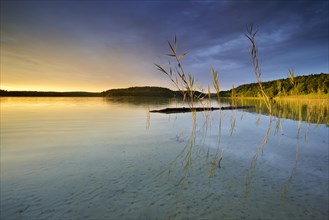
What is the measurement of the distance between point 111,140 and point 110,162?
4043 mm

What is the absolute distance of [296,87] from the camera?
8641 millimetres

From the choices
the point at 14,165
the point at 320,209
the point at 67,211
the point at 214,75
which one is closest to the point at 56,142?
the point at 14,165

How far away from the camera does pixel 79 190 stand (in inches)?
205

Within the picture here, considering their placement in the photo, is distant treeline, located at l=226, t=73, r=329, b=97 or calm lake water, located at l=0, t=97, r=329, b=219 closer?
calm lake water, located at l=0, t=97, r=329, b=219

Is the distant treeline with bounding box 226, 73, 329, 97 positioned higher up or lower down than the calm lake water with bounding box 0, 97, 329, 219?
higher up

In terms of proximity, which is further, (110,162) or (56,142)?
(56,142)

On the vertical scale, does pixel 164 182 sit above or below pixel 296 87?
below

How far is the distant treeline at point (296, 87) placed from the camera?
831cm

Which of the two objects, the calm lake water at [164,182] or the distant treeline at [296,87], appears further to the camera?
the distant treeline at [296,87]

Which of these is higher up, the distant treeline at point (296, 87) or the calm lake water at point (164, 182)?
the distant treeline at point (296, 87)

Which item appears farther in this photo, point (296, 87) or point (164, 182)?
point (296, 87)

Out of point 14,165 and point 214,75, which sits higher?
point 214,75

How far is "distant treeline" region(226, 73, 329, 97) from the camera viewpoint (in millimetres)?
8312

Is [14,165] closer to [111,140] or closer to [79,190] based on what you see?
[79,190]
